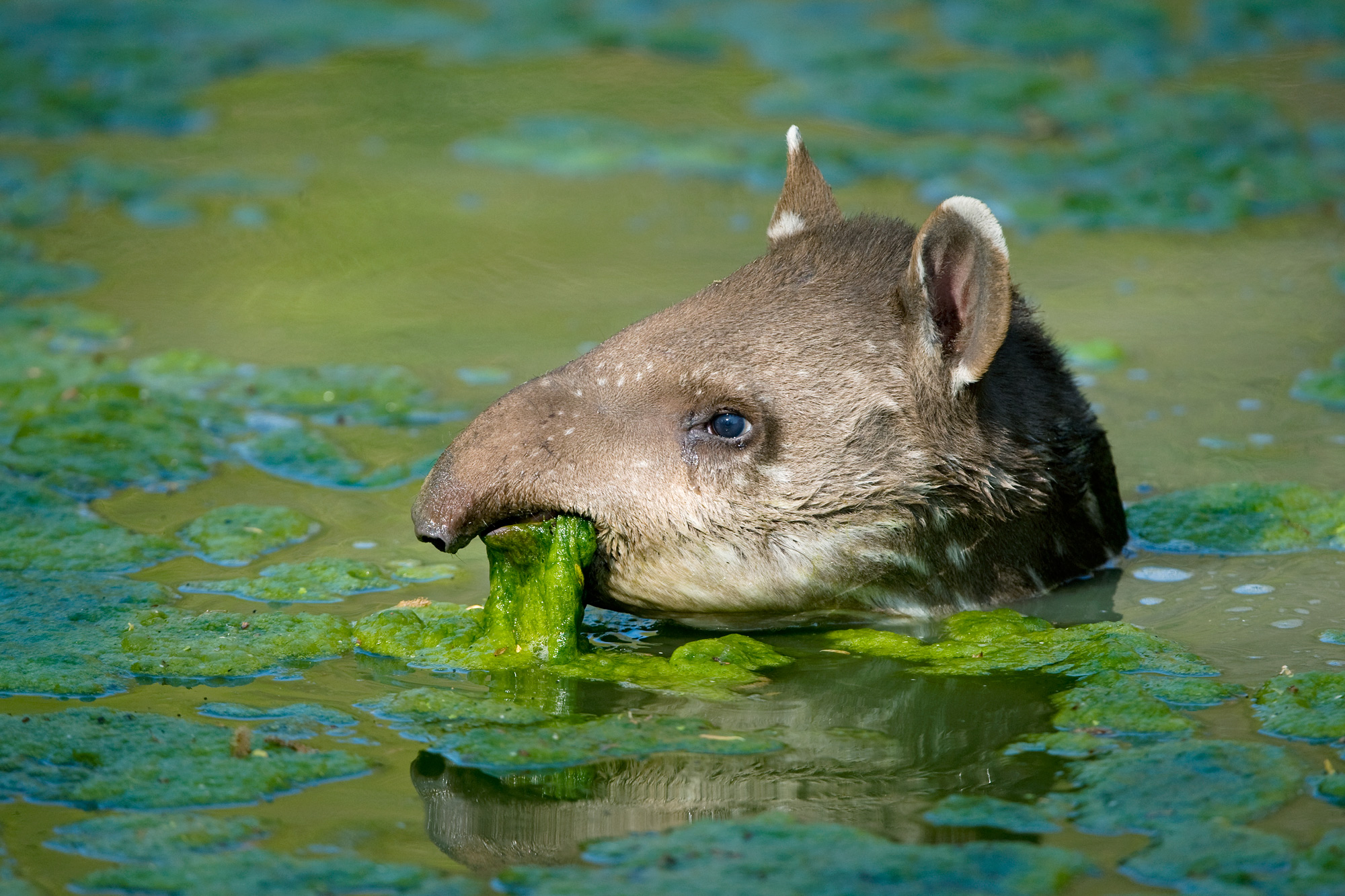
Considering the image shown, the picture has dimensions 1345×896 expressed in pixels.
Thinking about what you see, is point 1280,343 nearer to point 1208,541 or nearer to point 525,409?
point 1208,541

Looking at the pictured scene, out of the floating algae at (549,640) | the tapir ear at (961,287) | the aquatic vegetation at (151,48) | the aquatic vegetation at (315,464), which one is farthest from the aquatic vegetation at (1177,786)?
the aquatic vegetation at (151,48)

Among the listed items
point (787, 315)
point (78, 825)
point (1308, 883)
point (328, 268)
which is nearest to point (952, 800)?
point (1308, 883)

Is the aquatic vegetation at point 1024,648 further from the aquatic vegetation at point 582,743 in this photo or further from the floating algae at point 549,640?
the aquatic vegetation at point 582,743

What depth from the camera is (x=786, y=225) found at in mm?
7227

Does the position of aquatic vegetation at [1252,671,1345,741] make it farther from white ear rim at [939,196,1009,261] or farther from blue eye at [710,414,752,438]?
blue eye at [710,414,752,438]

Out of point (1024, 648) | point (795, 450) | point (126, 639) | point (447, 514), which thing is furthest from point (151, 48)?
point (1024, 648)

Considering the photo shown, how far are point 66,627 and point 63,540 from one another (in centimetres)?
102

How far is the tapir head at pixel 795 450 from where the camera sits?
6219 millimetres

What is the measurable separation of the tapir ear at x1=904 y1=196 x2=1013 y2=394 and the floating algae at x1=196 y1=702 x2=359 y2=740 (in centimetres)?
256

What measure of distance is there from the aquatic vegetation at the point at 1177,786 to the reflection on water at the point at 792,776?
188mm

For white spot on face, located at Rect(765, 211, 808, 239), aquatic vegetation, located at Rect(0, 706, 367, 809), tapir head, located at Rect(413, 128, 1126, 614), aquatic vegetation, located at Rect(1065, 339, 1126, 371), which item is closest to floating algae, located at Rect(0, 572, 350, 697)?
aquatic vegetation, located at Rect(0, 706, 367, 809)

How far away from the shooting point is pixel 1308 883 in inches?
179

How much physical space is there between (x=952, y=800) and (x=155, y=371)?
6.34 m

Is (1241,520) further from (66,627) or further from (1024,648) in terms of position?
(66,627)
